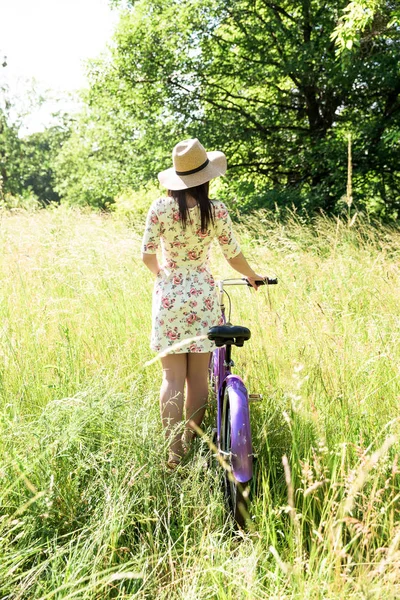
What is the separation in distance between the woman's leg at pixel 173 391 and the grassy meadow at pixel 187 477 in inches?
3.4

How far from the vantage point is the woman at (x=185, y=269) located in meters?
2.68

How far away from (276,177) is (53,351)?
10.8 m

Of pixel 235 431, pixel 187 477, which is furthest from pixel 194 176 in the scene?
pixel 187 477

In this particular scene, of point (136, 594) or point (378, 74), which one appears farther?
point (378, 74)

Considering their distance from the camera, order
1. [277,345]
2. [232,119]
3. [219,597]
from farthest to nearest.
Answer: [232,119], [277,345], [219,597]

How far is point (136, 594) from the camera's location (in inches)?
71.6

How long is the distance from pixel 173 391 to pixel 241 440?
62 centimetres

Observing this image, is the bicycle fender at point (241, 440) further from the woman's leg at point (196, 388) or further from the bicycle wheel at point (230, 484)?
the woman's leg at point (196, 388)

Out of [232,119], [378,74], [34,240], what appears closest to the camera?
[34,240]

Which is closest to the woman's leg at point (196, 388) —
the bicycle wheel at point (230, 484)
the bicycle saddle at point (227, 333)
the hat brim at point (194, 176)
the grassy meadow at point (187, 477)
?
the grassy meadow at point (187, 477)

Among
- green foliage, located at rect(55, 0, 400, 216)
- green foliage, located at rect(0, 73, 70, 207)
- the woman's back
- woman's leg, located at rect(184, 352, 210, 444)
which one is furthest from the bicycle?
green foliage, located at rect(0, 73, 70, 207)

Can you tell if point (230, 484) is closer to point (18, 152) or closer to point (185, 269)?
point (185, 269)

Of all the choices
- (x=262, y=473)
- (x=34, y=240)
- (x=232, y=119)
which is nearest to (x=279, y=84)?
(x=232, y=119)

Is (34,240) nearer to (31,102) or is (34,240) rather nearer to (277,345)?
(277,345)
